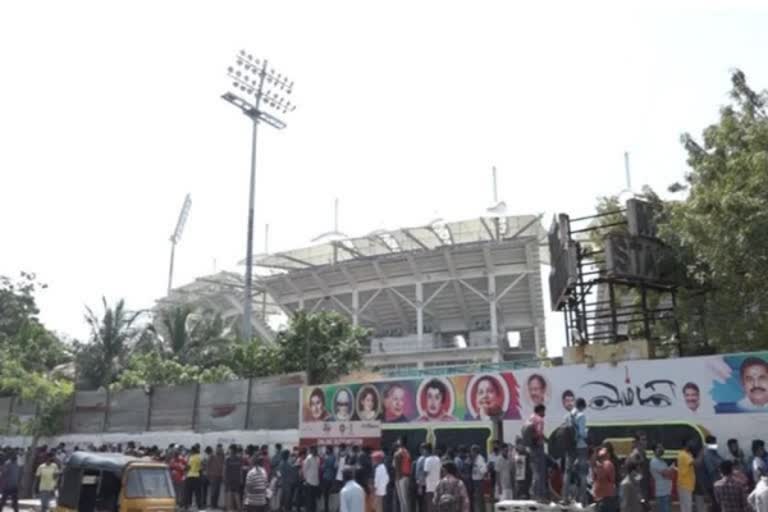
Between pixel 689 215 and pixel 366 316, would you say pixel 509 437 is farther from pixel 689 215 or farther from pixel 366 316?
pixel 366 316

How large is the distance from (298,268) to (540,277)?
658 inches

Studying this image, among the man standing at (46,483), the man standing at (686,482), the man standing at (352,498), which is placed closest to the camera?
the man standing at (352,498)

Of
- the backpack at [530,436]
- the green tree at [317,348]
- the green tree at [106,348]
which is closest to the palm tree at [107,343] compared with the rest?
the green tree at [106,348]

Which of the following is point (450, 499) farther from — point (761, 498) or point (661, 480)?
point (661, 480)

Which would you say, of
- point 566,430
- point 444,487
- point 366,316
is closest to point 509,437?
point 566,430

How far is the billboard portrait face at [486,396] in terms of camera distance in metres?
14.9

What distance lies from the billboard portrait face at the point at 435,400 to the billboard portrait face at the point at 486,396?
0.55m

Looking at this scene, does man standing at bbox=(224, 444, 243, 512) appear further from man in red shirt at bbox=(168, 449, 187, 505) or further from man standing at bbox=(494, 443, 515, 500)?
man standing at bbox=(494, 443, 515, 500)

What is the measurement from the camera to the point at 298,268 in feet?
165

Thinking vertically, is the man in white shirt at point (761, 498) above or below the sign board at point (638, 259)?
below

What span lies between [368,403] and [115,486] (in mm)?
7235

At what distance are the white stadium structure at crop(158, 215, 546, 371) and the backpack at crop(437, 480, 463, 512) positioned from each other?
32.4 metres

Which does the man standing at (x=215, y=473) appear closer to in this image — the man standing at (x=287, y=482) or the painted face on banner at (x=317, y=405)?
the man standing at (x=287, y=482)

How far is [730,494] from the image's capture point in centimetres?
837
